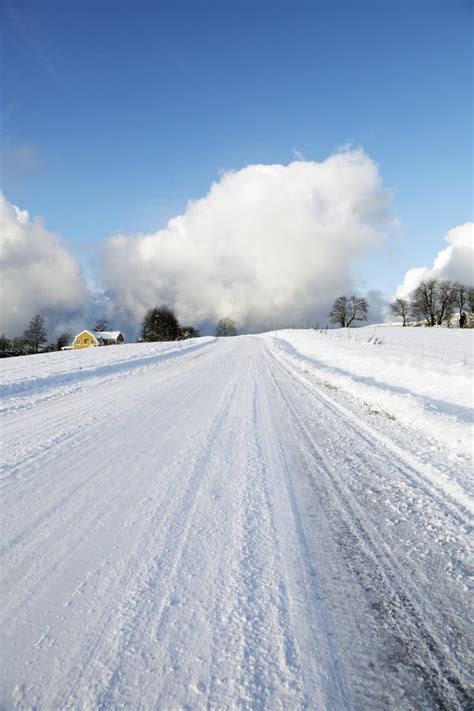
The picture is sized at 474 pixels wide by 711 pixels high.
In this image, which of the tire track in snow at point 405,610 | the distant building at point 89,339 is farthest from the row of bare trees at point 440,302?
the tire track in snow at point 405,610

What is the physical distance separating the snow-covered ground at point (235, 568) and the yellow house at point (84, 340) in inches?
3337

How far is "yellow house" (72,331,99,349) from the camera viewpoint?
8348 cm

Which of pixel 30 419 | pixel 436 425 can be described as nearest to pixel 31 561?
pixel 30 419

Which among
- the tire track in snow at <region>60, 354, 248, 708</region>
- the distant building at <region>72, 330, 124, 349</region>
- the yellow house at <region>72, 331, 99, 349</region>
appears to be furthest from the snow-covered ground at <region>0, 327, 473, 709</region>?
the yellow house at <region>72, 331, 99, 349</region>

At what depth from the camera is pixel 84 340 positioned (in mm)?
85000

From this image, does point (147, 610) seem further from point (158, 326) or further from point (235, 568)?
point (158, 326)

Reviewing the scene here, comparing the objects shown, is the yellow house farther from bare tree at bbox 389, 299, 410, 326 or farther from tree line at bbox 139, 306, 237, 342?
bare tree at bbox 389, 299, 410, 326

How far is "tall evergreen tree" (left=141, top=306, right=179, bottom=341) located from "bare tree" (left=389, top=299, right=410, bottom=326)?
1994 inches

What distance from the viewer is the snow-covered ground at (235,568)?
1505 mm

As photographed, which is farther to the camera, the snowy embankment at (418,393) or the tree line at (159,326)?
the tree line at (159,326)

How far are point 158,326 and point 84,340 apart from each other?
23.3 metres

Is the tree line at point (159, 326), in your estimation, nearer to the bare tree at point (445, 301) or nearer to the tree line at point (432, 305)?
the tree line at point (432, 305)

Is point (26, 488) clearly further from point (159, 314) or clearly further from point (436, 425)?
point (159, 314)

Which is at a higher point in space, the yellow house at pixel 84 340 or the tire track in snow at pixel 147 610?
the yellow house at pixel 84 340
